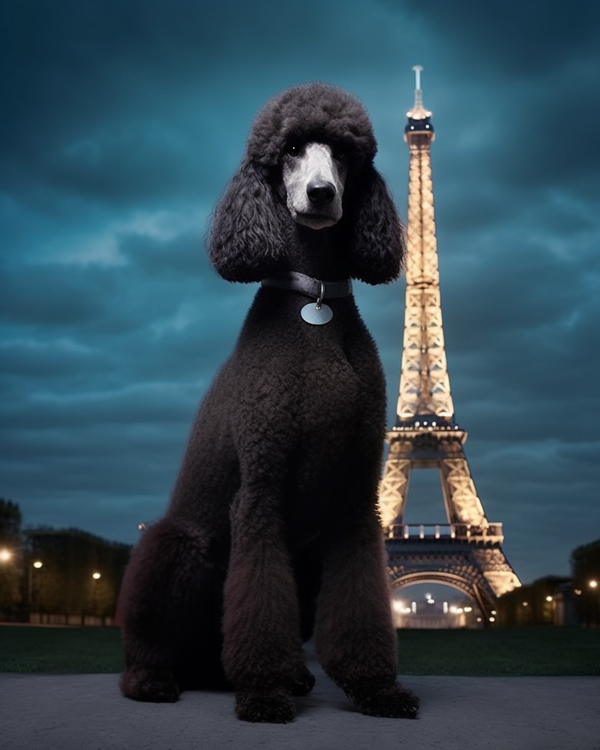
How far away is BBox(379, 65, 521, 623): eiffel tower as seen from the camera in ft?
153

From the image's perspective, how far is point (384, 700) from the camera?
438cm

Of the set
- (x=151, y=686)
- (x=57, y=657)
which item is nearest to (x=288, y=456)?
(x=151, y=686)

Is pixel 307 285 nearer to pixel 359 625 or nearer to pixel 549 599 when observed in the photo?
pixel 359 625

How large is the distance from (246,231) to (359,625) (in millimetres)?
1907

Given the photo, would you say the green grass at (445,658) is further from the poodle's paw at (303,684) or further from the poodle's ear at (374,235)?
the poodle's ear at (374,235)

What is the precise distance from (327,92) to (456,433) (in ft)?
148

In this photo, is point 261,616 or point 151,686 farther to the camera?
point 151,686

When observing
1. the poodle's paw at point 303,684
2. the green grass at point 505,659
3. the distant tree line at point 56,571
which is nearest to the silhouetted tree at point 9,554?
the distant tree line at point 56,571

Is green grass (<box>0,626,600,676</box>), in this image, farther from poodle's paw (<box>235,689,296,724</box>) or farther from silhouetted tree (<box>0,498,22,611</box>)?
silhouetted tree (<box>0,498,22,611</box>)

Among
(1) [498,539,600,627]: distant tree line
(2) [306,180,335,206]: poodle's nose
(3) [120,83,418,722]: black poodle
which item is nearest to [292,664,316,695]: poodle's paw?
(3) [120,83,418,722]: black poodle

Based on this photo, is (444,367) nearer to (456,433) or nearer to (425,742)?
(456,433)

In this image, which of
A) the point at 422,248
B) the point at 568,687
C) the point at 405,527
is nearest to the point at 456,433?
the point at 405,527

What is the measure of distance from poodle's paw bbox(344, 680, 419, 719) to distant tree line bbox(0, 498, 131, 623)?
32270 millimetres

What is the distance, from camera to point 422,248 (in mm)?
55062
